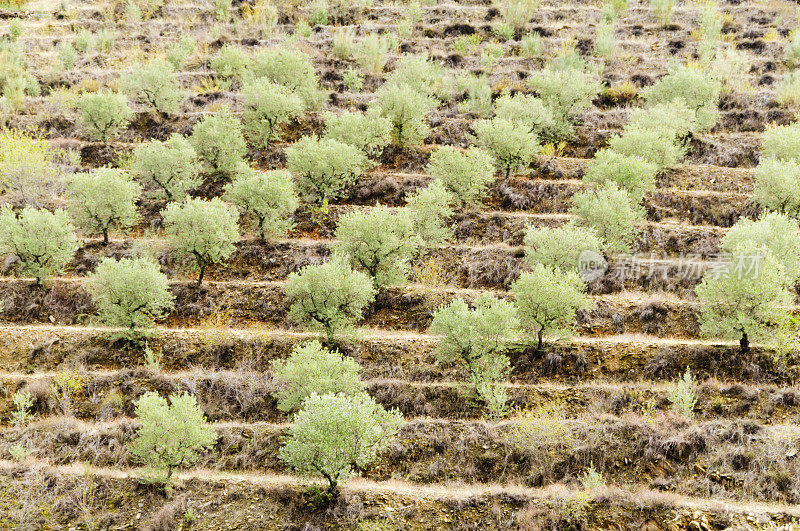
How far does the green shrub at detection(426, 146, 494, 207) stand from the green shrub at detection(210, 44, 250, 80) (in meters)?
22.9

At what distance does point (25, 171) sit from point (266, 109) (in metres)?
14.8

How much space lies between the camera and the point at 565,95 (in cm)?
4050

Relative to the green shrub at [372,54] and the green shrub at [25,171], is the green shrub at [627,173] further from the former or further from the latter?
the green shrub at [25,171]

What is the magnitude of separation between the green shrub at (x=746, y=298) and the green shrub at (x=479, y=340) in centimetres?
828

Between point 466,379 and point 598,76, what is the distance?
33804 mm

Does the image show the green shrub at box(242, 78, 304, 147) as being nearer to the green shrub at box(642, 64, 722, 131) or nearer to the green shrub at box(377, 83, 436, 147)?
the green shrub at box(377, 83, 436, 147)

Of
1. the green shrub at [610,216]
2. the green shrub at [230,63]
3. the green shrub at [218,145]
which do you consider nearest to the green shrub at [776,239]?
the green shrub at [610,216]

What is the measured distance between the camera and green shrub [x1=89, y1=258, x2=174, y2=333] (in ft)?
79.9

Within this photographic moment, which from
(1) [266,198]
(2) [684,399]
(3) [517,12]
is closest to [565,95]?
(3) [517,12]

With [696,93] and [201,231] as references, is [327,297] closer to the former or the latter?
[201,231]

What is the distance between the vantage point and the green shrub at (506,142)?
35.5m

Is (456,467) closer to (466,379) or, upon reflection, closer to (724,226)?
(466,379)

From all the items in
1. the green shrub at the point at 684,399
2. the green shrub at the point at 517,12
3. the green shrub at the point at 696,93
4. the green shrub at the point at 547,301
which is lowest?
the green shrub at the point at 684,399

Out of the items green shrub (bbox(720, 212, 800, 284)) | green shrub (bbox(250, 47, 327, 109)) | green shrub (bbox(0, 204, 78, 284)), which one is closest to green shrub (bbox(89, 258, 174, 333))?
green shrub (bbox(0, 204, 78, 284))
